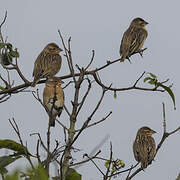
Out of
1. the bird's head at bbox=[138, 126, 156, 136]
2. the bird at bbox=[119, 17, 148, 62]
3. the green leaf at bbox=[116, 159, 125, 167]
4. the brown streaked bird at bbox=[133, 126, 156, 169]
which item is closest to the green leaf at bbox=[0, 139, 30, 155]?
the green leaf at bbox=[116, 159, 125, 167]

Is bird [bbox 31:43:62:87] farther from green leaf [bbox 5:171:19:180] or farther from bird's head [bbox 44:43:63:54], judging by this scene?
green leaf [bbox 5:171:19:180]

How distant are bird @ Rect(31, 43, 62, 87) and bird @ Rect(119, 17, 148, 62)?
3.83 ft

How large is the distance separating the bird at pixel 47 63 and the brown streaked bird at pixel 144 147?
1786 mm

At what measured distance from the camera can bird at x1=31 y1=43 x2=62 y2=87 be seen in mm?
6682

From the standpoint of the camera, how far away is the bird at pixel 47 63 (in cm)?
668

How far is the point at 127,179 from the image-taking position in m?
2.81

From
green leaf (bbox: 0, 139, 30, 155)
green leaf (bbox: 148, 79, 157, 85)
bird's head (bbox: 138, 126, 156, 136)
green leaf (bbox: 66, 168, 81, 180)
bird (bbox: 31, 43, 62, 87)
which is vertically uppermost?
bird (bbox: 31, 43, 62, 87)

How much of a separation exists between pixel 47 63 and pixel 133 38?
1747 millimetres

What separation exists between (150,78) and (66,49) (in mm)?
822

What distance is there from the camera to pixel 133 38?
7.66 meters

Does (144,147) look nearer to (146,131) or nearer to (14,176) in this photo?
(146,131)

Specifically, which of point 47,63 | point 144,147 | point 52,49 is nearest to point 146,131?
point 144,147

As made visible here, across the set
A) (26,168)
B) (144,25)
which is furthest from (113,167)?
(144,25)

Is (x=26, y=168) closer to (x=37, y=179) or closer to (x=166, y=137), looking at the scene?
(x=37, y=179)
